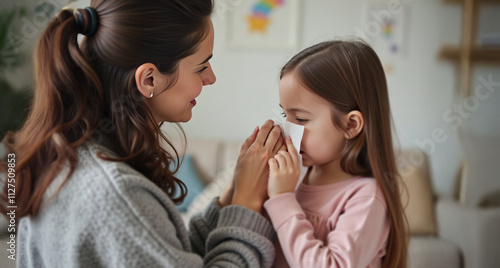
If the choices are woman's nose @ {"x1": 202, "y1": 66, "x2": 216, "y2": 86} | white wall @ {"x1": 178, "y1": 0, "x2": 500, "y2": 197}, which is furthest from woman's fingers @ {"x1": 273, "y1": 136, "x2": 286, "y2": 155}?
white wall @ {"x1": 178, "y1": 0, "x2": 500, "y2": 197}

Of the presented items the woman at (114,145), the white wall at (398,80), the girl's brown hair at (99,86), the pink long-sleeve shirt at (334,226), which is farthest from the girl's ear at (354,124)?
the white wall at (398,80)

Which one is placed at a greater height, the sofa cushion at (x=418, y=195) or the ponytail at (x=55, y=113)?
the ponytail at (x=55, y=113)

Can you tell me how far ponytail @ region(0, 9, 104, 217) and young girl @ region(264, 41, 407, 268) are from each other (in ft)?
1.31

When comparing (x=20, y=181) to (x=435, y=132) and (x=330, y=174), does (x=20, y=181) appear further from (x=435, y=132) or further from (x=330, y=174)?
(x=435, y=132)

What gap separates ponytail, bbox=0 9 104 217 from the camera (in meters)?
0.69

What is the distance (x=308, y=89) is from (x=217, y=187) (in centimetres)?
148

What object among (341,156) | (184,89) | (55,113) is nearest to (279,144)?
(341,156)

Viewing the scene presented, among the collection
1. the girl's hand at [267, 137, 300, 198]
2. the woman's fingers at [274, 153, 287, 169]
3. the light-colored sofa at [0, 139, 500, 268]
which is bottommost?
the light-colored sofa at [0, 139, 500, 268]

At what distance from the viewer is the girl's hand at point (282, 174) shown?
36.3 inches

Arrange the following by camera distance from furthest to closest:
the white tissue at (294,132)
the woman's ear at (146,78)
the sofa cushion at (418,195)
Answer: the sofa cushion at (418,195), the white tissue at (294,132), the woman's ear at (146,78)

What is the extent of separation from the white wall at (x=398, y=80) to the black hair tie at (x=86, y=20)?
1761 mm

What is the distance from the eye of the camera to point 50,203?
0.68m

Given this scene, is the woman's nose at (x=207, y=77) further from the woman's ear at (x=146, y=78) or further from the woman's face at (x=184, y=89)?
the woman's ear at (x=146, y=78)

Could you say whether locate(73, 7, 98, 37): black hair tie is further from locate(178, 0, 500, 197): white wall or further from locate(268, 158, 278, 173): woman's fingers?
locate(178, 0, 500, 197): white wall
